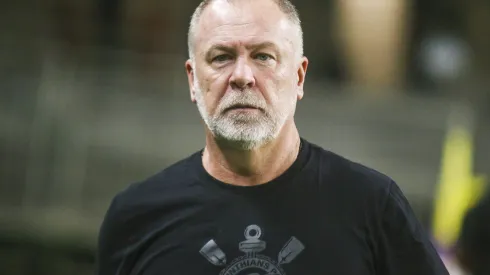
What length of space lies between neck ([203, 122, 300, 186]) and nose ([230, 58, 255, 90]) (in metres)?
0.19

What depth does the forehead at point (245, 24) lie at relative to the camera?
285 centimetres

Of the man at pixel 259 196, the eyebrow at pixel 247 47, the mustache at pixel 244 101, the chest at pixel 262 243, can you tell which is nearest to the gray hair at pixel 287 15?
the man at pixel 259 196

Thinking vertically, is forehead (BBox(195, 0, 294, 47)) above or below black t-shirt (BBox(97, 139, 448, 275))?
above

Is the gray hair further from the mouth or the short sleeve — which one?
the short sleeve

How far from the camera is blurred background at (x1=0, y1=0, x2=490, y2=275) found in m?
8.36

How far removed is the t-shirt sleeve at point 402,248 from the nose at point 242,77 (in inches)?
19.5

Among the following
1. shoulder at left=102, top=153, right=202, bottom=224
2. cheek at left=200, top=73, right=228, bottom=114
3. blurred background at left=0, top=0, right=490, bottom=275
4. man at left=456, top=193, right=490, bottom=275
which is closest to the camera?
cheek at left=200, top=73, right=228, bottom=114

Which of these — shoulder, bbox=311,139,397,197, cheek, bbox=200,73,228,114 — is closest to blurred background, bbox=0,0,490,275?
shoulder, bbox=311,139,397,197

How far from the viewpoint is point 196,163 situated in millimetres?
3068

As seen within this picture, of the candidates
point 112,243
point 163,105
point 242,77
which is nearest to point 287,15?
point 242,77

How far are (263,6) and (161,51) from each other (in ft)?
28.9

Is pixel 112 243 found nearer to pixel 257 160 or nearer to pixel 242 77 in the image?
pixel 257 160

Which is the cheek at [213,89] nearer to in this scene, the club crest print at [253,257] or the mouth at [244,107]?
the mouth at [244,107]

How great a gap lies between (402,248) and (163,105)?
758 cm
